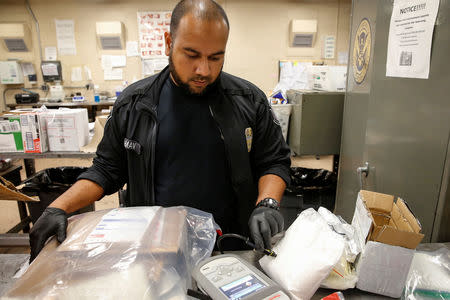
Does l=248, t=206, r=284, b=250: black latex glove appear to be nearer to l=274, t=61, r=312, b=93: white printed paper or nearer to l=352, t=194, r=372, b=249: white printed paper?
l=352, t=194, r=372, b=249: white printed paper

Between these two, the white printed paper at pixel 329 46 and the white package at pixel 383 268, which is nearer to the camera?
the white package at pixel 383 268

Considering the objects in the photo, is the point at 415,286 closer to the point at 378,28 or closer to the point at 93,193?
the point at 93,193

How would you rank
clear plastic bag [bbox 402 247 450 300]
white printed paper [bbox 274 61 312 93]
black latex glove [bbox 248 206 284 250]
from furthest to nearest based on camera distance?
white printed paper [bbox 274 61 312 93], black latex glove [bbox 248 206 284 250], clear plastic bag [bbox 402 247 450 300]

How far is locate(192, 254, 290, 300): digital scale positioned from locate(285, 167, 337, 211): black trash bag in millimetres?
1906

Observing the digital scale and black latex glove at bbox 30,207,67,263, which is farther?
black latex glove at bbox 30,207,67,263

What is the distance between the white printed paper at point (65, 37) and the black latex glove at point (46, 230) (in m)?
4.83

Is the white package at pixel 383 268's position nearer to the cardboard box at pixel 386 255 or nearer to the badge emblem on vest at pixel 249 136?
the cardboard box at pixel 386 255

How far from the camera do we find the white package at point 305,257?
623 millimetres

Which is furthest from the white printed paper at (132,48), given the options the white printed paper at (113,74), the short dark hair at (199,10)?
the short dark hair at (199,10)

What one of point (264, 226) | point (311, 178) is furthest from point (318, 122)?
point (264, 226)

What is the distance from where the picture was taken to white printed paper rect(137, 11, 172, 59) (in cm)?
477

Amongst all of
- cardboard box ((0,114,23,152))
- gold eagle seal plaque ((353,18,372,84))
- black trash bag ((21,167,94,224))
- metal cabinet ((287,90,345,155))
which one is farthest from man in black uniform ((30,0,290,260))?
cardboard box ((0,114,23,152))

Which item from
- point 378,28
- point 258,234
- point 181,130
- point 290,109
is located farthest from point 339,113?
point 258,234

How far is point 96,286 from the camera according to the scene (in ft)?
1.86
